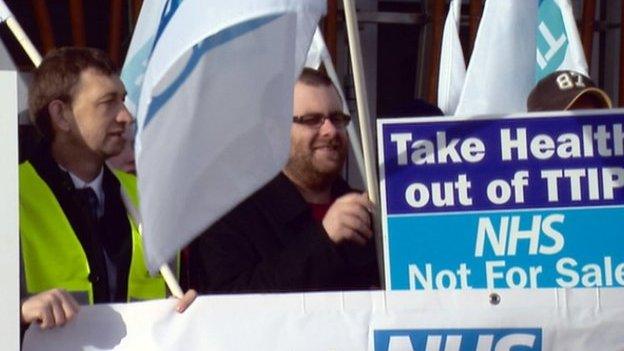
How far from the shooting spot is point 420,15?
9156mm

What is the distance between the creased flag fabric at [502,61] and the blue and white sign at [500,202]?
675mm

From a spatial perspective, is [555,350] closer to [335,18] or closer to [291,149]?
[291,149]

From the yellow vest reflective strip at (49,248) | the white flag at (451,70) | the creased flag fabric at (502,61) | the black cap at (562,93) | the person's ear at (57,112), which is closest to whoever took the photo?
the yellow vest reflective strip at (49,248)

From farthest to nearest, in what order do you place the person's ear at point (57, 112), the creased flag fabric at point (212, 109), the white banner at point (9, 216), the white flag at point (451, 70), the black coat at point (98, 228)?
the white flag at point (451, 70) → the person's ear at point (57, 112) → the black coat at point (98, 228) → the creased flag fabric at point (212, 109) → the white banner at point (9, 216)

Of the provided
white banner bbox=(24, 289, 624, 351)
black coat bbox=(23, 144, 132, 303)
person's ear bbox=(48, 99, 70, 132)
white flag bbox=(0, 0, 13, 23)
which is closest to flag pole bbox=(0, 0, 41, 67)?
white flag bbox=(0, 0, 13, 23)

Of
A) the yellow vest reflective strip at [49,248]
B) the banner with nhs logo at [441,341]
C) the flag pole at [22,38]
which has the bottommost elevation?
the banner with nhs logo at [441,341]

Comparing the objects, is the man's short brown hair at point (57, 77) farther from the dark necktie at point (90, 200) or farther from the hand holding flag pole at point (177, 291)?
the hand holding flag pole at point (177, 291)

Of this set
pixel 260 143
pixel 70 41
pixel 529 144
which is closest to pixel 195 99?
pixel 260 143

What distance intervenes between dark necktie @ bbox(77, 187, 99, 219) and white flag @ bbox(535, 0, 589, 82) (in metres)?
1.72

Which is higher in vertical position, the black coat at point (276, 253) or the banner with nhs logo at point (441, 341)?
the black coat at point (276, 253)

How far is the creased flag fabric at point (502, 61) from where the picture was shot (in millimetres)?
5496

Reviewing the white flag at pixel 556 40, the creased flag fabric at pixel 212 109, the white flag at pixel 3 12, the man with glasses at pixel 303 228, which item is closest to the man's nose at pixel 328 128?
the man with glasses at pixel 303 228

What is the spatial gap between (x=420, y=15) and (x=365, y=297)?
477 cm

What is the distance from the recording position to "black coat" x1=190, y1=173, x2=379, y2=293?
15.2ft
